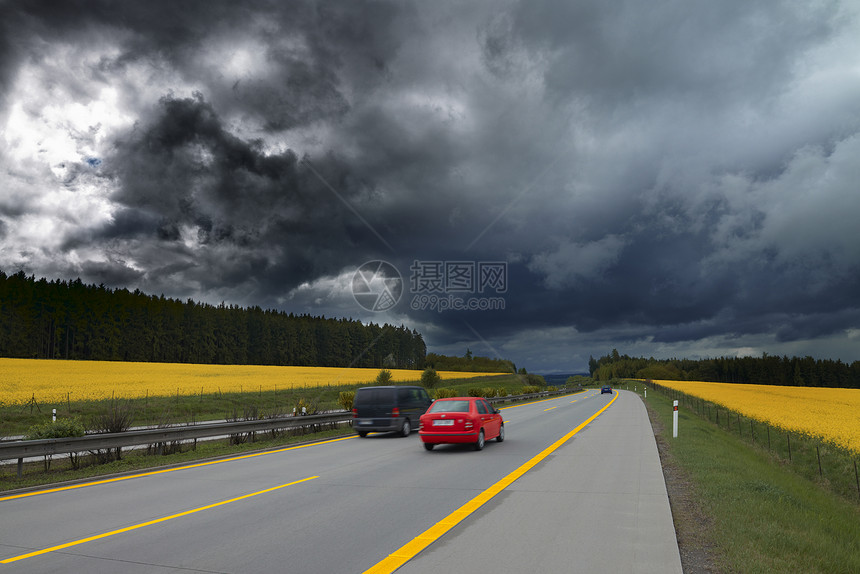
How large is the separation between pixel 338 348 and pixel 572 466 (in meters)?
131

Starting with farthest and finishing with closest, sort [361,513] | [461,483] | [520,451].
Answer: [520,451] → [461,483] → [361,513]

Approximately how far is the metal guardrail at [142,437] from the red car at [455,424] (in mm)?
6384

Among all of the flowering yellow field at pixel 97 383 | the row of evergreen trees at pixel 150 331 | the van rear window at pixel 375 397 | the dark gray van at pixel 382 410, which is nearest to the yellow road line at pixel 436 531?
the dark gray van at pixel 382 410

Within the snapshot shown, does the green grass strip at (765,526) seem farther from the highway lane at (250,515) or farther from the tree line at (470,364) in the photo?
the tree line at (470,364)

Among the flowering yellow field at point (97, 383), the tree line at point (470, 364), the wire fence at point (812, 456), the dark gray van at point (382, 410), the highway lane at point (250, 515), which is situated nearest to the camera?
the highway lane at point (250, 515)

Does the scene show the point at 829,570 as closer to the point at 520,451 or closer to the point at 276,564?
the point at 276,564

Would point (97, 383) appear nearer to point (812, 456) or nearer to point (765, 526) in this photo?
point (812, 456)

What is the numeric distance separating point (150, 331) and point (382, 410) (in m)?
95.5

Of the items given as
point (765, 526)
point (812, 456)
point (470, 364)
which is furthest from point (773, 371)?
point (765, 526)

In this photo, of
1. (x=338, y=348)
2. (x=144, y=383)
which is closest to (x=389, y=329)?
(x=338, y=348)

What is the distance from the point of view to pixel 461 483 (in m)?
9.99

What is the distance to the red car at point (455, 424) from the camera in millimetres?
14812

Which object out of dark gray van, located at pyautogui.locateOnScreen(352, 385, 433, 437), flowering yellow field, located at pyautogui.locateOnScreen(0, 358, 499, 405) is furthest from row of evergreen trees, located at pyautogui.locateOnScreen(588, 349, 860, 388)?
dark gray van, located at pyautogui.locateOnScreen(352, 385, 433, 437)

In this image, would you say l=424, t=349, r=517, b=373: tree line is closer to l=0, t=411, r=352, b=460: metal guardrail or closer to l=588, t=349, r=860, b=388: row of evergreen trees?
l=588, t=349, r=860, b=388: row of evergreen trees
